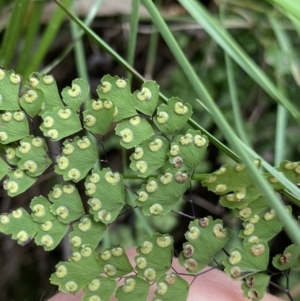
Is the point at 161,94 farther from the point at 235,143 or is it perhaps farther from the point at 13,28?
the point at 13,28

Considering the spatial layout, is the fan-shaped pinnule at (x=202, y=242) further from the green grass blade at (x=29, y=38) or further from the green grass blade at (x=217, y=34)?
the green grass blade at (x=29, y=38)

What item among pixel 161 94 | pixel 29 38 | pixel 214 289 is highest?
pixel 161 94

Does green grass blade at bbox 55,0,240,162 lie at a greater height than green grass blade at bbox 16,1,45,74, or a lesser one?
greater

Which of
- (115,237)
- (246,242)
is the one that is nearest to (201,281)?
(246,242)

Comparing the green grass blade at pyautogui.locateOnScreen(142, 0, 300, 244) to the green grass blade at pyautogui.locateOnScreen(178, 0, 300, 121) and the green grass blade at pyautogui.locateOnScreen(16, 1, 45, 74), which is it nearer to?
the green grass blade at pyautogui.locateOnScreen(178, 0, 300, 121)

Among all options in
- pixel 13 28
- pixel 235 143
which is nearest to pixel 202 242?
pixel 235 143

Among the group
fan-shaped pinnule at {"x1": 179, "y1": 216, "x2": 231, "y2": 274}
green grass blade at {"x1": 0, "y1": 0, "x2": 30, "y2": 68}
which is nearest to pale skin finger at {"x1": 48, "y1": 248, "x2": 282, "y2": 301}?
fan-shaped pinnule at {"x1": 179, "y1": 216, "x2": 231, "y2": 274}

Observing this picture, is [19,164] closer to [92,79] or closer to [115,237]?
[115,237]

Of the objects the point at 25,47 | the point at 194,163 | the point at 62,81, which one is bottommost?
the point at 62,81

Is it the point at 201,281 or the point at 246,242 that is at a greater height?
the point at 246,242
